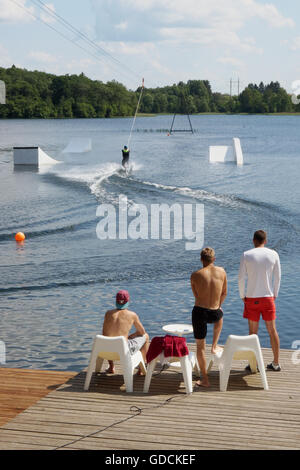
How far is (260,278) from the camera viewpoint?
833 cm

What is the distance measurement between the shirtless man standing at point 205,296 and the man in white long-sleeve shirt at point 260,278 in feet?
1.30

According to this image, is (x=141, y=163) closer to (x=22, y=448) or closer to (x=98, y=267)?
(x=98, y=267)

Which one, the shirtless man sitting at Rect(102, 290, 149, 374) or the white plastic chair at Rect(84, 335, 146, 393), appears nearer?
the white plastic chair at Rect(84, 335, 146, 393)

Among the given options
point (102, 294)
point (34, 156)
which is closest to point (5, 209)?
point (102, 294)

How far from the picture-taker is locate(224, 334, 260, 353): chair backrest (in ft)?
26.2

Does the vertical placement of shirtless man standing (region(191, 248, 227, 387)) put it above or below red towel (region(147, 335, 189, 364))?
above

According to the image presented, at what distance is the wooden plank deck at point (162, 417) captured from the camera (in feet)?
21.5

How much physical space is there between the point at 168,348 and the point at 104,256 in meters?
14.3

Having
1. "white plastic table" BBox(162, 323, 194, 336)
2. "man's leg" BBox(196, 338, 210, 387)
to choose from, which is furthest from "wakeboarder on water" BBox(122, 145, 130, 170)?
"man's leg" BBox(196, 338, 210, 387)

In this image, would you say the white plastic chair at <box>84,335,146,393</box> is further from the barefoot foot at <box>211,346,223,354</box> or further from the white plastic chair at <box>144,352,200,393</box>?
the barefoot foot at <box>211,346,223,354</box>

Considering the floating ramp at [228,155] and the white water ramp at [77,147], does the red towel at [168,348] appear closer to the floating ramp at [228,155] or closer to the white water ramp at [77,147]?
the floating ramp at [228,155]

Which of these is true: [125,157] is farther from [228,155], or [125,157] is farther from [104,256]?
[104,256]

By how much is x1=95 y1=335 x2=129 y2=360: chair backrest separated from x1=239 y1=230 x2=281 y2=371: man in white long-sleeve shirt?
5.80 feet

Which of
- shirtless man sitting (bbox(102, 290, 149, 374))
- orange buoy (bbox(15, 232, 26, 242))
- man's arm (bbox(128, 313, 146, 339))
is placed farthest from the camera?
orange buoy (bbox(15, 232, 26, 242))
